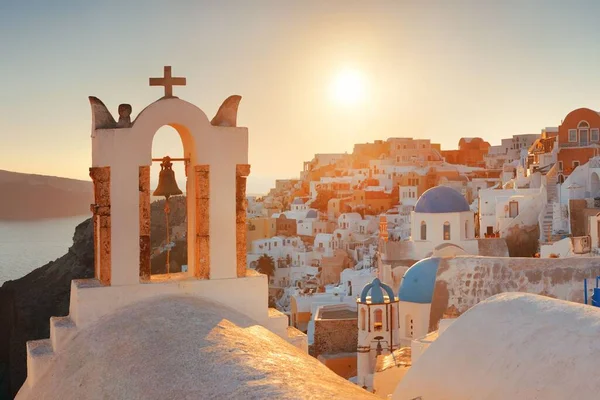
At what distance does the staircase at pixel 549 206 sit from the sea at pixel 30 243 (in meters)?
28.0

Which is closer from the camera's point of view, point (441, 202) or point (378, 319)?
point (378, 319)

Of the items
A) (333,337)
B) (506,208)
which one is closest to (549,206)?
(506,208)

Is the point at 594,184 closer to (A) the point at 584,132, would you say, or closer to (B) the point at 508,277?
(A) the point at 584,132

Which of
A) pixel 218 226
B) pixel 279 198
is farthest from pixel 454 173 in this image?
pixel 218 226

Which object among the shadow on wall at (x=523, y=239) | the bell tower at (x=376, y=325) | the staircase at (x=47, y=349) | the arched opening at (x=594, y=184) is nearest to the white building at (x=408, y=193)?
the shadow on wall at (x=523, y=239)

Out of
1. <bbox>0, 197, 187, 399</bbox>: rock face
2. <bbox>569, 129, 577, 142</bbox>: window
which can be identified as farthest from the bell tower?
<bbox>569, 129, 577, 142</bbox>: window

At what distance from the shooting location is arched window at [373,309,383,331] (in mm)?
16750

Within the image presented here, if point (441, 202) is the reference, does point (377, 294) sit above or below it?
below

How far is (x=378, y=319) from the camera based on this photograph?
1683 cm

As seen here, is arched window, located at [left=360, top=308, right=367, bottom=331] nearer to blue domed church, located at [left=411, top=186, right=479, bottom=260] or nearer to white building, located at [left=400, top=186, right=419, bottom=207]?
blue domed church, located at [left=411, top=186, right=479, bottom=260]

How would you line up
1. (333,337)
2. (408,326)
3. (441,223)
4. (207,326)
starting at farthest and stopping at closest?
(441,223), (333,337), (408,326), (207,326)

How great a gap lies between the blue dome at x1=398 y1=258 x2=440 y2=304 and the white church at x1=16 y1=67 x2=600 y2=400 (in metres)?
11.0

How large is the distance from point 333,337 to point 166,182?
52.8ft

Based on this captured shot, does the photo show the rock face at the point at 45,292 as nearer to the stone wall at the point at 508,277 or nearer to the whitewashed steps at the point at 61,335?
the stone wall at the point at 508,277
